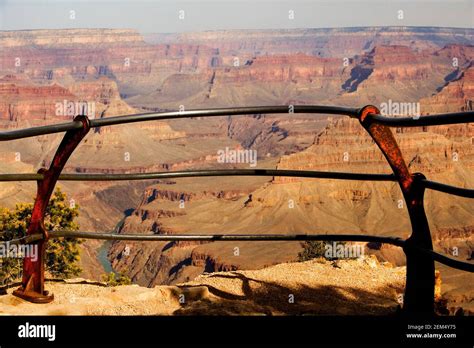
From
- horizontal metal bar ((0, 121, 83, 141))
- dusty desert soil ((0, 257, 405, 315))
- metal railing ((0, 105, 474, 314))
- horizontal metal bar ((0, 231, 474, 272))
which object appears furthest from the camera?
dusty desert soil ((0, 257, 405, 315))

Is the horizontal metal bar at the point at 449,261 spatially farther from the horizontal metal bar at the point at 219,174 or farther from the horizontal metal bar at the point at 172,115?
the horizontal metal bar at the point at 172,115

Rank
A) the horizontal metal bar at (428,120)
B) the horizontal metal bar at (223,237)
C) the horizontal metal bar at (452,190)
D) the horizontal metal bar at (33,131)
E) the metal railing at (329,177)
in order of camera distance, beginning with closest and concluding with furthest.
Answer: the horizontal metal bar at (428,120) < the horizontal metal bar at (452,190) < the metal railing at (329,177) < the horizontal metal bar at (33,131) < the horizontal metal bar at (223,237)

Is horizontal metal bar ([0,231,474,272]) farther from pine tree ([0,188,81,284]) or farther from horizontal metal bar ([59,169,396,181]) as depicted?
pine tree ([0,188,81,284])

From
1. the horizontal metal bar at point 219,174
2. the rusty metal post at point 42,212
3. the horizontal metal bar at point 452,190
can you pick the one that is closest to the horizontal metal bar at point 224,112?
the rusty metal post at point 42,212

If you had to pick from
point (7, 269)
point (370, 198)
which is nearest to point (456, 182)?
point (370, 198)

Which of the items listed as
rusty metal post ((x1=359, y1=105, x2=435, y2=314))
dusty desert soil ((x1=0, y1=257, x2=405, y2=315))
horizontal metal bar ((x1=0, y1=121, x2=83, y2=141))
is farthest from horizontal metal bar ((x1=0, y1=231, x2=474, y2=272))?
horizontal metal bar ((x1=0, y1=121, x2=83, y2=141))

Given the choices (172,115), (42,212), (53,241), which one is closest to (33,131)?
(42,212)

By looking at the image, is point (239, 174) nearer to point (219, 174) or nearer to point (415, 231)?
point (219, 174)
